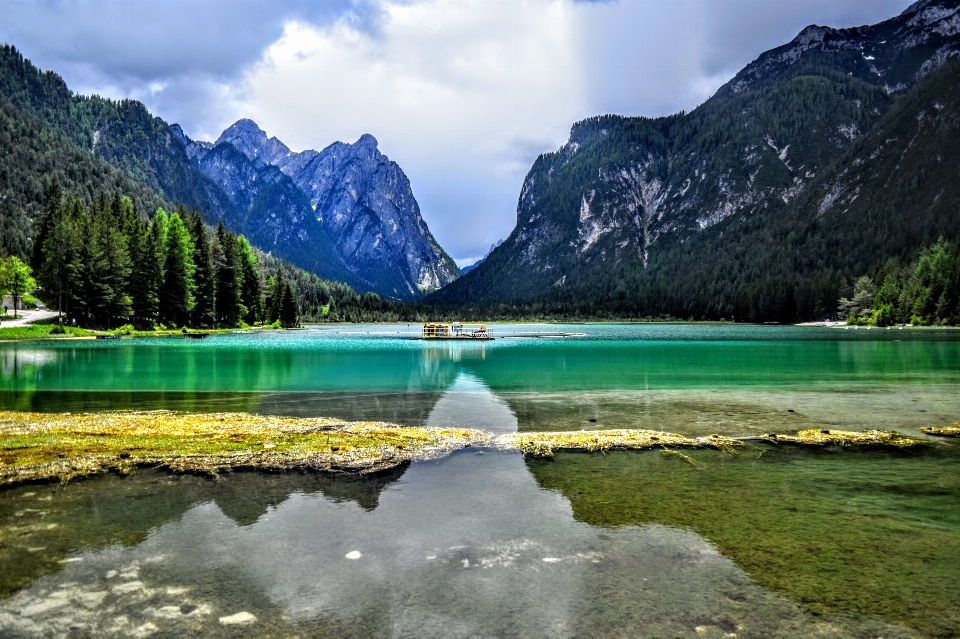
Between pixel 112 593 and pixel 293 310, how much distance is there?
160655 millimetres

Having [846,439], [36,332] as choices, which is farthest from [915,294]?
[36,332]

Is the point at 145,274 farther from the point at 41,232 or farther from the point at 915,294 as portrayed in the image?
the point at 915,294

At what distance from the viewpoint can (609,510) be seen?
12.5 metres

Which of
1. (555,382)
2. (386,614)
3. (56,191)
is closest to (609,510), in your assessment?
(386,614)

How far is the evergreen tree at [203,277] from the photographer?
116000 millimetres

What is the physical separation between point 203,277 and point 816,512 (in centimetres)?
12393

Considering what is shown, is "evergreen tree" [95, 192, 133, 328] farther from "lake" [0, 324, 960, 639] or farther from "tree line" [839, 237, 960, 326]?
"tree line" [839, 237, 960, 326]

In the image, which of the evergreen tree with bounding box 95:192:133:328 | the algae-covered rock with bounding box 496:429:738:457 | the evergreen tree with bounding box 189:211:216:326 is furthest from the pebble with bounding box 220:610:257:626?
the evergreen tree with bounding box 189:211:216:326

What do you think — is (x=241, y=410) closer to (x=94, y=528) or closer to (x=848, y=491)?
→ (x=94, y=528)

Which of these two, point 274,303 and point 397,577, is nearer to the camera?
point 397,577

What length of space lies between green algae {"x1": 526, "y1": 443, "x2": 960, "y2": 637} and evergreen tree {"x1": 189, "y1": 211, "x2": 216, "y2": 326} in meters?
117

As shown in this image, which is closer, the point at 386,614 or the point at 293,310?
the point at 386,614

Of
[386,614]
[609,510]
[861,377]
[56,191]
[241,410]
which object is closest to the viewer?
[386,614]

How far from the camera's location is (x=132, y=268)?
99.8 meters
